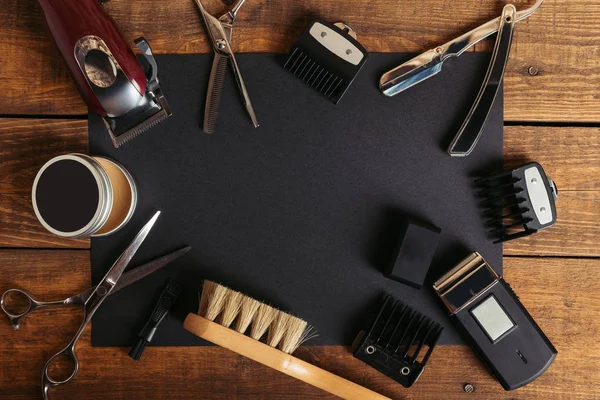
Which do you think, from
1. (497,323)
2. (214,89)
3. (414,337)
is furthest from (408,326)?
(214,89)

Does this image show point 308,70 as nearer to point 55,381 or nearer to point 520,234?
point 520,234

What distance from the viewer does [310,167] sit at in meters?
0.86

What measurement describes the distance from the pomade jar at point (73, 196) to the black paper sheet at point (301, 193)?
0.31 feet

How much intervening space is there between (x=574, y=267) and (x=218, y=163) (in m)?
0.58

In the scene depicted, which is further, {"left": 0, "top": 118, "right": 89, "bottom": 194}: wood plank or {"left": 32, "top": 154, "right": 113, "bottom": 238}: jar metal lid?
→ {"left": 0, "top": 118, "right": 89, "bottom": 194}: wood plank

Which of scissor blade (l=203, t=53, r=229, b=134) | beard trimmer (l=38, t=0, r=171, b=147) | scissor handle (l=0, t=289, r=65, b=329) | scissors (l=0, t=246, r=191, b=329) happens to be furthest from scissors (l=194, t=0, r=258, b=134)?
scissor handle (l=0, t=289, r=65, b=329)

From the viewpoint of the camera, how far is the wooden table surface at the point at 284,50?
849 mm

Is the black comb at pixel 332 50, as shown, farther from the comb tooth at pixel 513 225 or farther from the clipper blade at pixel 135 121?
the comb tooth at pixel 513 225

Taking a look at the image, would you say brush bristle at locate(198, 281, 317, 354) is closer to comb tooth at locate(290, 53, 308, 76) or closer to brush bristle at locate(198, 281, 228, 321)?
brush bristle at locate(198, 281, 228, 321)

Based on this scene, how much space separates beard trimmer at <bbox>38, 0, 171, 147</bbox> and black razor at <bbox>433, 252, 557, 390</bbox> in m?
0.53

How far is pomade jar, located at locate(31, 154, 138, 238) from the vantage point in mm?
745

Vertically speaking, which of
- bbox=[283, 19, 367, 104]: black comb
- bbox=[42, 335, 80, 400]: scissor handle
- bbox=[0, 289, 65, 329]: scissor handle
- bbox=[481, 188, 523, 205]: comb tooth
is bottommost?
bbox=[42, 335, 80, 400]: scissor handle

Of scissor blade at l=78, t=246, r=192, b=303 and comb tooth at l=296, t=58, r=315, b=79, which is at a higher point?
comb tooth at l=296, t=58, r=315, b=79

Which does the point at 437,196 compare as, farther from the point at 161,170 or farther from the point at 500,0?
the point at 161,170
